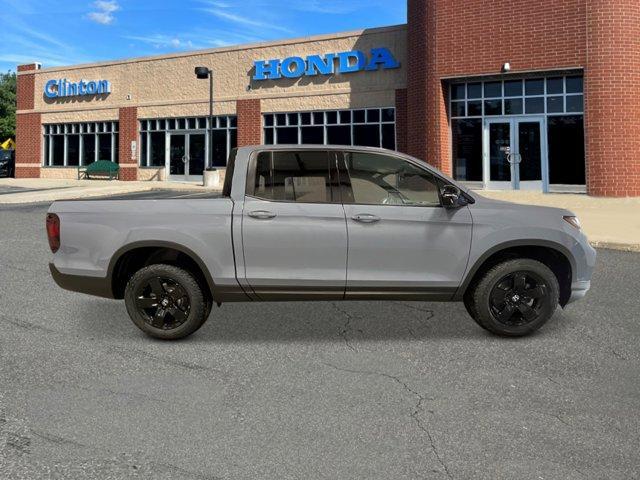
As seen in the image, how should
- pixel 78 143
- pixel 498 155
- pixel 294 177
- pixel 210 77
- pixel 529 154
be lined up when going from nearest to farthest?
pixel 294 177, pixel 529 154, pixel 498 155, pixel 210 77, pixel 78 143

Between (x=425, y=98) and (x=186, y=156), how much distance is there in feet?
45.8

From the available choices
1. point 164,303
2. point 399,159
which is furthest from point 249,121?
point 164,303

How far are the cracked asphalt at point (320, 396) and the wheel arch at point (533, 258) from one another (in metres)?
0.46

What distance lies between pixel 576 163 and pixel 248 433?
1993cm

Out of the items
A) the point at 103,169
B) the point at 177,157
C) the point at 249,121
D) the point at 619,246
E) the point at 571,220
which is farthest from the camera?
the point at 103,169

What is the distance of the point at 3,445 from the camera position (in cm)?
339

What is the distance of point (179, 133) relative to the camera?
3192 cm

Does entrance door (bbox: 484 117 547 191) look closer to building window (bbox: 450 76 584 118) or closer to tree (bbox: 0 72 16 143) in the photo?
building window (bbox: 450 76 584 118)

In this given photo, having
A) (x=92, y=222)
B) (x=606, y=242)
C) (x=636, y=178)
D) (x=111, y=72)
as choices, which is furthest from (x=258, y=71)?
(x=92, y=222)

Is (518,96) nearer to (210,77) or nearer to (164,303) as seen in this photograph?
(210,77)

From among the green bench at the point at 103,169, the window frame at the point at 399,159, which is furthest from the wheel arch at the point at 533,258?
the green bench at the point at 103,169

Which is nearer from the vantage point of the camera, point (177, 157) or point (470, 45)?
point (470, 45)

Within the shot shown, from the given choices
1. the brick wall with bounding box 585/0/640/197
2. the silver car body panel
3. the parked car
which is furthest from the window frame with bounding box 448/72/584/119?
the parked car

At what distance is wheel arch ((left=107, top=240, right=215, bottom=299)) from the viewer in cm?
545
